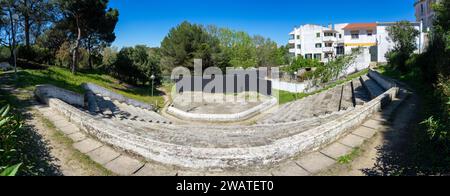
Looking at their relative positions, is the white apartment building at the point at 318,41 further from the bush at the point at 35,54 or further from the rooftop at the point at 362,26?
the bush at the point at 35,54

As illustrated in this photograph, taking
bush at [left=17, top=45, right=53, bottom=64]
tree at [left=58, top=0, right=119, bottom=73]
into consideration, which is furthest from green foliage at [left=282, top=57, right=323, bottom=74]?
bush at [left=17, top=45, right=53, bottom=64]

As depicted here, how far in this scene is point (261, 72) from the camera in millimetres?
34625

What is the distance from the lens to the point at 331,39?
5216 cm

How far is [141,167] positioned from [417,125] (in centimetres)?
863

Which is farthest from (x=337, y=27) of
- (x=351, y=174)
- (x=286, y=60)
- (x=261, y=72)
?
(x=351, y=174)

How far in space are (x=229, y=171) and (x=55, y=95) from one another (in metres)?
11.0

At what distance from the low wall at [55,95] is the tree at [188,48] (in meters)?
19.4

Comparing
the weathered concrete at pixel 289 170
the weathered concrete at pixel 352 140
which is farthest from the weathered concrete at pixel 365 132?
Answer: the weathered concrete at pixel 289 170

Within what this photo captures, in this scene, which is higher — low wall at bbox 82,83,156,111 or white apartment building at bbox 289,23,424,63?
white apartment building at bbox 289,23,424,63

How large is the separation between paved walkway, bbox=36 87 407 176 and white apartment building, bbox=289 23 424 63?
40272 millimetres

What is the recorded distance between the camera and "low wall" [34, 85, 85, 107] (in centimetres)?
1168

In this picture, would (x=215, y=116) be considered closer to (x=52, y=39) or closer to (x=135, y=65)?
(x=135, y=65)

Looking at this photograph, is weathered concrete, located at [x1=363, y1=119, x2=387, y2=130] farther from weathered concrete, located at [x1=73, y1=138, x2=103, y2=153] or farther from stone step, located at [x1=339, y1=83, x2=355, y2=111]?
weathered concrete, located at [x1=73, y1=138, x2=103, y2=153]
